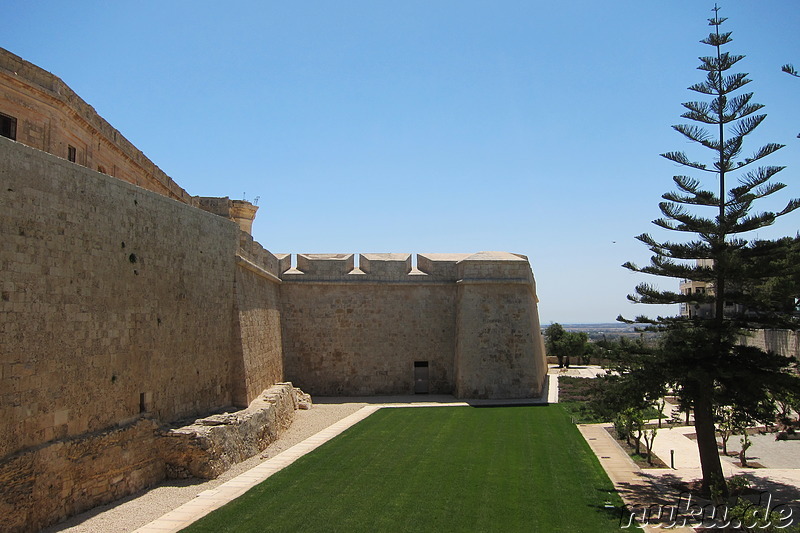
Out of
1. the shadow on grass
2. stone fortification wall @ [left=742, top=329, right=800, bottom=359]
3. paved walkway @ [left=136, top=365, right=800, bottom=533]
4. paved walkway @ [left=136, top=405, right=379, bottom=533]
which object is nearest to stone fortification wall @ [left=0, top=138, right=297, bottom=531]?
paved walkway @ [left=136, top=405, right=379, bottom=533]

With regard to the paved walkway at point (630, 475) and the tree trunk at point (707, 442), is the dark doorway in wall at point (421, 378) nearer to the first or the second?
the paved walkway at point (630, 475)

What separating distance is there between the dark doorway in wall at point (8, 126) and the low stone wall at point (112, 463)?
17.0 feet

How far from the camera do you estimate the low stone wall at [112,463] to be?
6.71m

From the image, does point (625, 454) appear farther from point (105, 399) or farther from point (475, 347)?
point (105, 399)

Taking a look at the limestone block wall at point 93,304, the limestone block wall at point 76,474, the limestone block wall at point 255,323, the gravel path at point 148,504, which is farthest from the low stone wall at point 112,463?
the limestone block wall at point 255,323

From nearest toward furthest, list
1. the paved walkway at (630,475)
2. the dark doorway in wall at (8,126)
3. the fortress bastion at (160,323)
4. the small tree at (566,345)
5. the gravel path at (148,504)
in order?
1. the fortress bastion at (160,323)
2. the gravel path at (148,504)
3. the paved walkway at (630,475)
4. the dark doorway in wall at (8,126)
5. the small tree at (566,345)

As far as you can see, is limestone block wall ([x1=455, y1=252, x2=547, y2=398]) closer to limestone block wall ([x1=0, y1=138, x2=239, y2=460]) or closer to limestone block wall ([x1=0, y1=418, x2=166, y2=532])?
limestone block wall ([x1=0, y1=138, x2=239, y2=460])

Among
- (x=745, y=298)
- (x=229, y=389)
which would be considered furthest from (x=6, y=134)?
(x=745, y=298)

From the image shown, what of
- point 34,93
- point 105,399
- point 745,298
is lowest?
point 105,399

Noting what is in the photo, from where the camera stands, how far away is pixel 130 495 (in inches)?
337

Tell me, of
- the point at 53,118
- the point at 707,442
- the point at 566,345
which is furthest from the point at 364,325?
the point at 566,345

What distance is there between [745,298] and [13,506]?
9550 mm

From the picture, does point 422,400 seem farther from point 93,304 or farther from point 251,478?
point 93,304

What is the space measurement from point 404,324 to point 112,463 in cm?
1117
